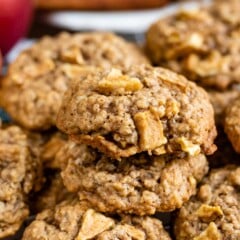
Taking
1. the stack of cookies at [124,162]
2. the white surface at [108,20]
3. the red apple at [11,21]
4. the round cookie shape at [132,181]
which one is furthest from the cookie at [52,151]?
the white surface at [108,20]

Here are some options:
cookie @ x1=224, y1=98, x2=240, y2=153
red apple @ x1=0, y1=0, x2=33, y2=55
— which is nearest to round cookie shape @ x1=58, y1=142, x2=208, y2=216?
cookie @ x1=224, y1=98, x2=240, y2=153

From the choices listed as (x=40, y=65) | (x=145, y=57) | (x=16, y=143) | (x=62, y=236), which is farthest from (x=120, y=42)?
(x=62, y=236)

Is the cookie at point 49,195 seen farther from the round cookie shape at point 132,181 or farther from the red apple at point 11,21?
the red apple at point 11,21

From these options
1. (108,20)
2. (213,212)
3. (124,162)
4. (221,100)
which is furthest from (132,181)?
(108,20)

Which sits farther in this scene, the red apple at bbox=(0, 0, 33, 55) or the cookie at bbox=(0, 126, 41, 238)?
the red apple at bbox=(0, 0, 33, 55)

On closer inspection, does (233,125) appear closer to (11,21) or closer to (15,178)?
(15,178)

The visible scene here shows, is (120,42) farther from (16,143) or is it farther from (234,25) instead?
(16,143)

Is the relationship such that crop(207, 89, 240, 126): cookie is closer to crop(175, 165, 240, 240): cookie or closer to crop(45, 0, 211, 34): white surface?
crop(175, 165, 240, 240): cookie
